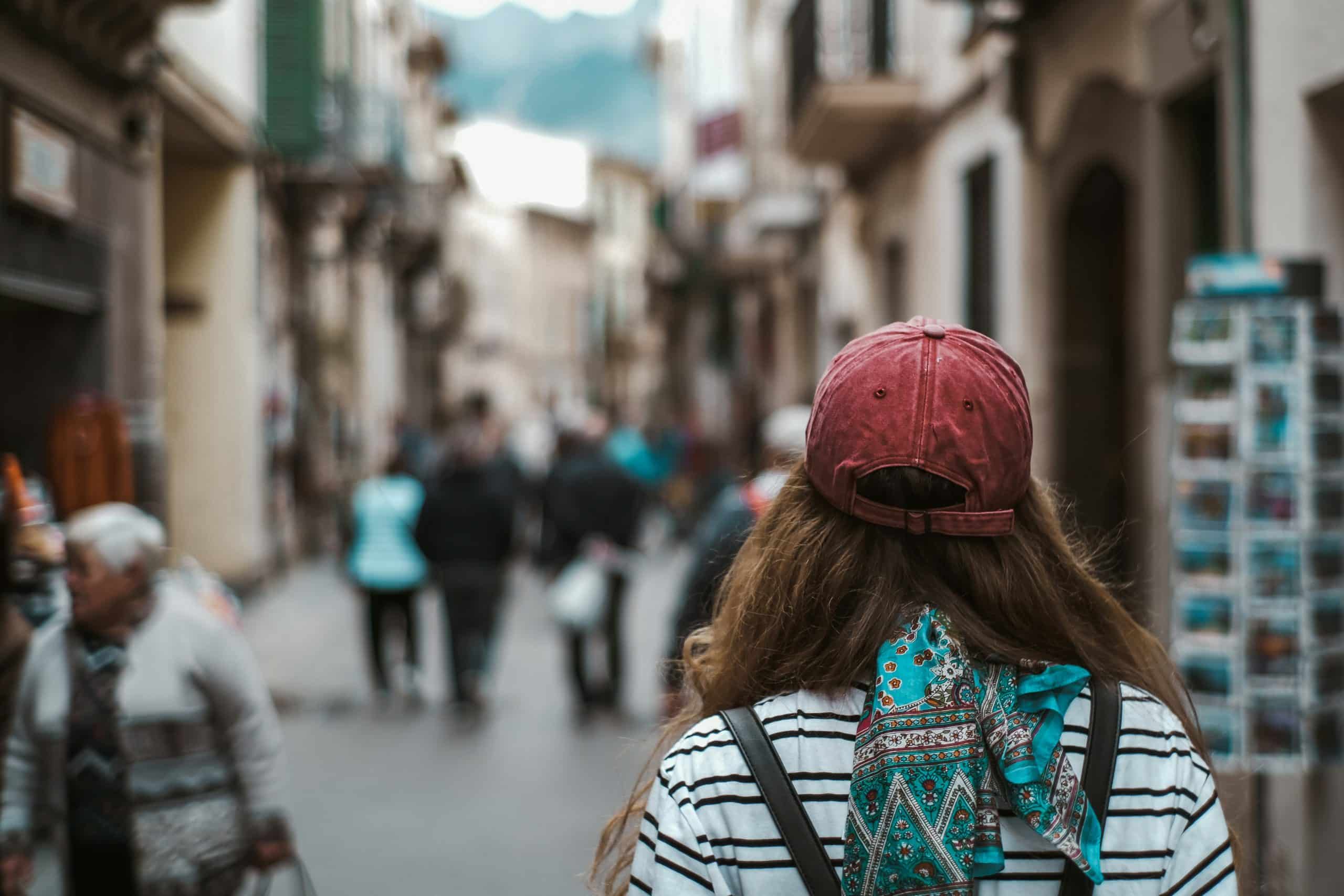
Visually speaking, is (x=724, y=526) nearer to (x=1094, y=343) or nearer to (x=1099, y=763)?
(x=1099, y=763)

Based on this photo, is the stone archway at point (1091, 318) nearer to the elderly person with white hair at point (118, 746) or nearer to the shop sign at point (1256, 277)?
the shop sign at point (1256, 277)

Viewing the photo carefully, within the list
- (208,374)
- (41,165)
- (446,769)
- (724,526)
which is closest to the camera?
(724,526)

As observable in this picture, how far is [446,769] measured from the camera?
8297 millimetres

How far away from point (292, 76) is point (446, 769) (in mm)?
9367

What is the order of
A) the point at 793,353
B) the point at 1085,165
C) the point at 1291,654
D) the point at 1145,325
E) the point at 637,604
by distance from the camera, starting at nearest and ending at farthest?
1. the point at 1291,654
2. the point at 1145,325
3. the point at 1085,165
4. the point at 637,604
5. the point at 793,353

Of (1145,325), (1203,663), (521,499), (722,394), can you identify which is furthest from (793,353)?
(1203,663)

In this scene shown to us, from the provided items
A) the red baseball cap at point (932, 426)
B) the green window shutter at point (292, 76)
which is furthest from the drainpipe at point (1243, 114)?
the green window shutter at point (292, 76)

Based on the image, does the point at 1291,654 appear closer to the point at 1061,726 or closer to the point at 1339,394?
the point at 1339,394

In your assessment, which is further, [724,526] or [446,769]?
[446,769]

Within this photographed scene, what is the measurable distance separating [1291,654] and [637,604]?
1121 centimetres

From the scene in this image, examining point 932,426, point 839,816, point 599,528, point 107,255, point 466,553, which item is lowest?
point 466,553

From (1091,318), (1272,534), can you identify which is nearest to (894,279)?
(1091,318)

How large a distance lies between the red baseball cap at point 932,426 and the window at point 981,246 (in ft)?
33.4

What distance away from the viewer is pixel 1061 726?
1715 millimetres
